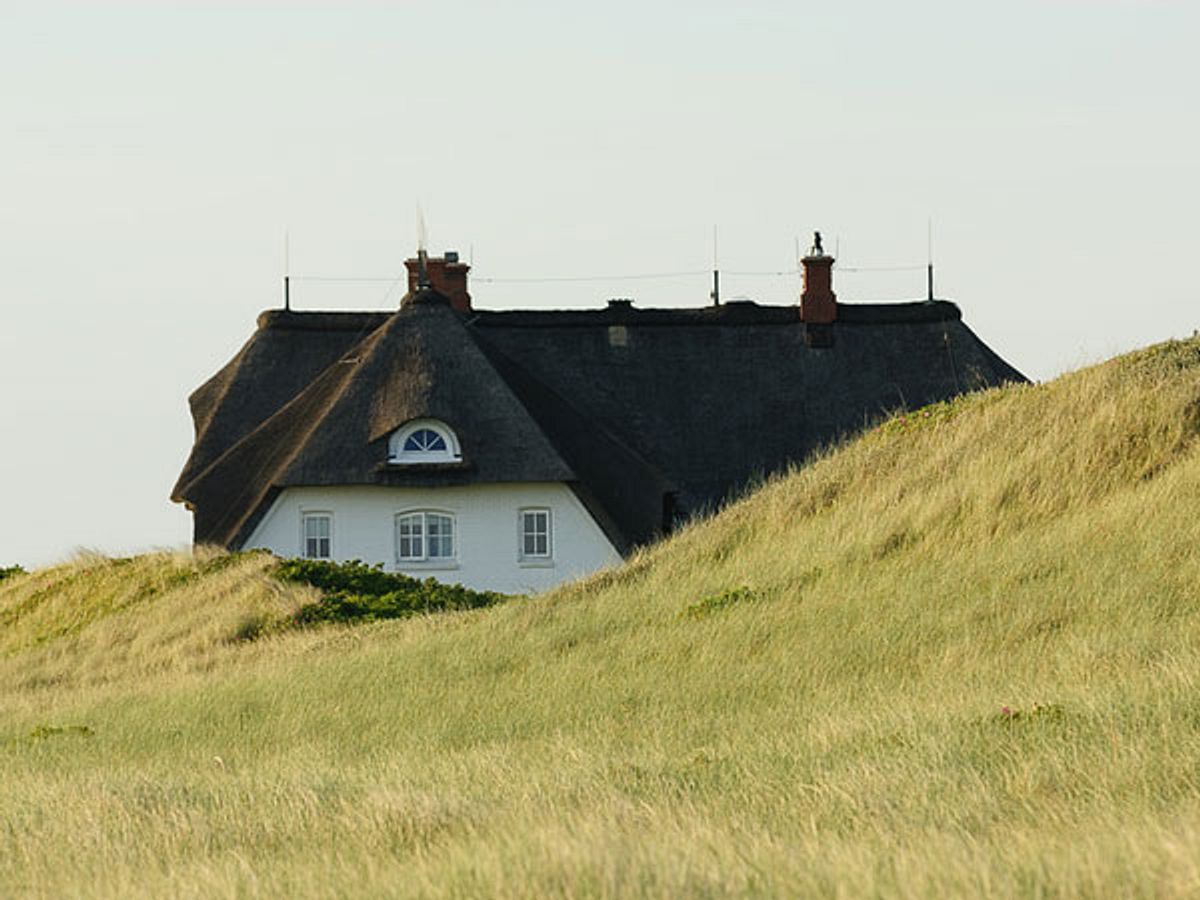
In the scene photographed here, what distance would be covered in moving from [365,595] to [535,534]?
393 inches

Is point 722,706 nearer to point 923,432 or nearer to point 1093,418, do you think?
point 1093,418

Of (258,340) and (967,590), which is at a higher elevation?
(258,340)

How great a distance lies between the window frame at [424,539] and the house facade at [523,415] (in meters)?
0.04

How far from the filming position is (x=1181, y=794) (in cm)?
1026

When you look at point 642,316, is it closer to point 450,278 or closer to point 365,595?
point 450,278

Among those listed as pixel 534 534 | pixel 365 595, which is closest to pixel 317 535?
pixel 534 534

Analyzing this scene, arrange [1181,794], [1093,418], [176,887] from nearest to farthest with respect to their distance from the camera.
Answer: [176,887], [1181,794], [1093,418]

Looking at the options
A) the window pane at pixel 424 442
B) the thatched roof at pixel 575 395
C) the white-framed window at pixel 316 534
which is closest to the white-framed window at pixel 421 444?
the window pane at pixel 424 442

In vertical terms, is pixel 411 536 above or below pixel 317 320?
below

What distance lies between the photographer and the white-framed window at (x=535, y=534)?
38.8 m

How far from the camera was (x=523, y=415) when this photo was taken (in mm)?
39156

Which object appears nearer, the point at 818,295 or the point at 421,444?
the point at 421,444

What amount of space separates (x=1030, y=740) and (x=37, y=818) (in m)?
5.49

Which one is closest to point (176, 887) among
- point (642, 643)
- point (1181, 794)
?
point (1181, 794)
